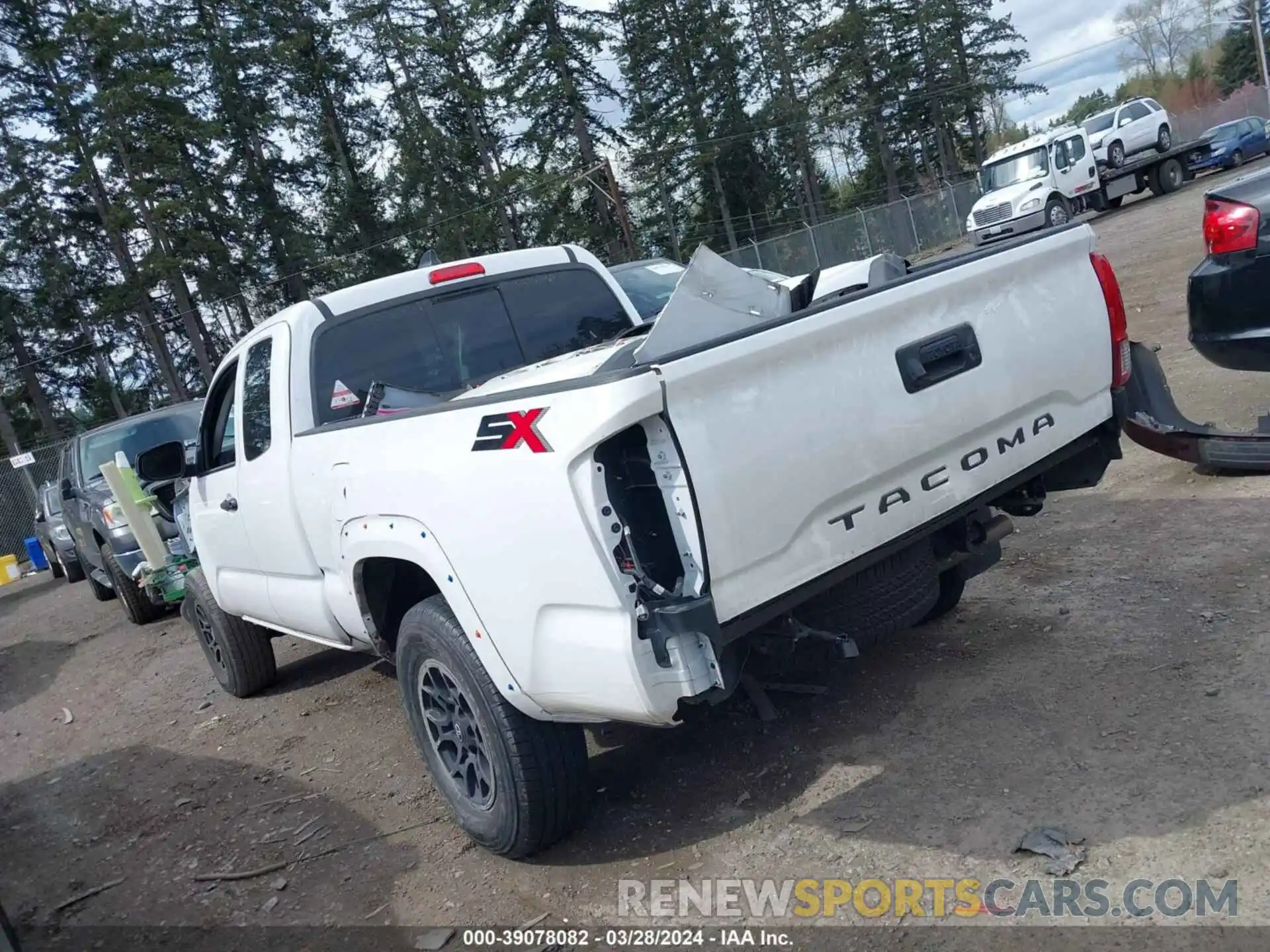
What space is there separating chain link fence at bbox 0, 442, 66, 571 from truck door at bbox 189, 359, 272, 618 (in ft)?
67.7

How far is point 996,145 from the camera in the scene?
6431 cm

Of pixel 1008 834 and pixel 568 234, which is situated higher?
pixel 568 234

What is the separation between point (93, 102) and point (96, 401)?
1261cm

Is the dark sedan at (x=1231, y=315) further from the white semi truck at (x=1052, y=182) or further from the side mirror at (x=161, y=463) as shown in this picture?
the white semi truck at (x=1052, y=182)

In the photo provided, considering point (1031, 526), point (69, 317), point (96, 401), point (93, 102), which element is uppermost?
point (93, 102)

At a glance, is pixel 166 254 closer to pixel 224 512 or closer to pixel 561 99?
pixel 561 99

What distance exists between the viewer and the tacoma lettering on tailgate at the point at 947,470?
3055 mm

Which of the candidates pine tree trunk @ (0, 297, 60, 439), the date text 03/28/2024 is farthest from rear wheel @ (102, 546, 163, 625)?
pine tree trunk @ (0, 297, 60, 439)

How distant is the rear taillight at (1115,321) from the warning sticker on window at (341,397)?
3.03 m

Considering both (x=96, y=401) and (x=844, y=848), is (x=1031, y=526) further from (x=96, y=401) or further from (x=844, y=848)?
(x=96, y=401)

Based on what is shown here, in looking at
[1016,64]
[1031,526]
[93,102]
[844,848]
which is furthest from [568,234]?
[844,848]

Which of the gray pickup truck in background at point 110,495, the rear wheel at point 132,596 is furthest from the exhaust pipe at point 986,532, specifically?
the rear wheel at point 132,596

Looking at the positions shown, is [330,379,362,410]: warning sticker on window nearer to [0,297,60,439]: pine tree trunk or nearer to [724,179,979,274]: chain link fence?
[724,179,979,274]: chain link fence

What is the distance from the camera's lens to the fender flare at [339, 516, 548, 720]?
3115 millimetres
